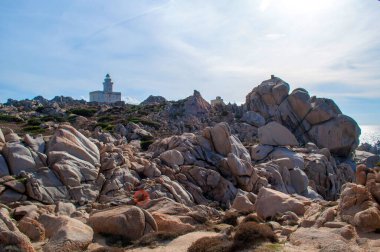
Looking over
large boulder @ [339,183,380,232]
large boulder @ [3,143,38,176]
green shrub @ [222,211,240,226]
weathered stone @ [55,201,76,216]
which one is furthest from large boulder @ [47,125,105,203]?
large boulder @ [339,183,380,232]

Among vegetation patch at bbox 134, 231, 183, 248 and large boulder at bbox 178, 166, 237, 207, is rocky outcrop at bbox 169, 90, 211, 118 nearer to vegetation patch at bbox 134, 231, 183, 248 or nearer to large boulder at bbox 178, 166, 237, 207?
large boulder at bbox 178, 166, 237, 207

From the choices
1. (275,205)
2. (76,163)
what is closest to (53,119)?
(76,163)

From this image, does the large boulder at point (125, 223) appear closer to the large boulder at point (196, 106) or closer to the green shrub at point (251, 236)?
the green shrub at point (251, 236)

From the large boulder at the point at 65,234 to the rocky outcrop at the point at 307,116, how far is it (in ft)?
170

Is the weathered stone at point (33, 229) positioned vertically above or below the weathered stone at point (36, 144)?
below

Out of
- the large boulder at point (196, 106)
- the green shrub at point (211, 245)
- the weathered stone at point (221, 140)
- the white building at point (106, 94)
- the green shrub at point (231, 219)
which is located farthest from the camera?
the white building at point (106, 94)

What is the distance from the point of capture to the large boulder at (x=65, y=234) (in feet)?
50.2

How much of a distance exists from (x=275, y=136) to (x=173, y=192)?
2039 cm

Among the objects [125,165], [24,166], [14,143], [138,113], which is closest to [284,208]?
[125,165]

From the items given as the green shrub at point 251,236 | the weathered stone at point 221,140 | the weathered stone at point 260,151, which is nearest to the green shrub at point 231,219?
the green shrub at point 251,236

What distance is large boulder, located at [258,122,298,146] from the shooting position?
149 feet

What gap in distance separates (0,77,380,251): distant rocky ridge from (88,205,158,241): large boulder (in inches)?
1.6

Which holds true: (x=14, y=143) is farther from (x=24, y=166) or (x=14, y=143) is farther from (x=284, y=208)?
(x=284, y=208)

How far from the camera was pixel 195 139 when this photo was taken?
1481 inches
